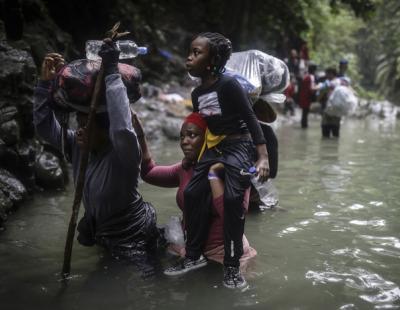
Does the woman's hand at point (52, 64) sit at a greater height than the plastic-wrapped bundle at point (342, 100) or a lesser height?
greater

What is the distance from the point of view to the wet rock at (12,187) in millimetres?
4531

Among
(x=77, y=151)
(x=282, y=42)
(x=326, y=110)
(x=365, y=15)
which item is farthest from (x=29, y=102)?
(x=282, y=42)

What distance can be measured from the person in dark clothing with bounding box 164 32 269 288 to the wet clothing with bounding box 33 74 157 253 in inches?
13.5

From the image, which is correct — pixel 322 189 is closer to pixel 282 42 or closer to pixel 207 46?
pixel 207 46

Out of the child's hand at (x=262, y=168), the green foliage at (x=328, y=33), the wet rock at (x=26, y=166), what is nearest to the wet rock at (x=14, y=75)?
the wet rock at (x=26, y=166)

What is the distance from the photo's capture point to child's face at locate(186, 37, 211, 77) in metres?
3.24

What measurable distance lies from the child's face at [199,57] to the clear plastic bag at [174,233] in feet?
3.84

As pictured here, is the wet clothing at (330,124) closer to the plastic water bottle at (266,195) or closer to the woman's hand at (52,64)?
the plastic water bottle at (266,195)

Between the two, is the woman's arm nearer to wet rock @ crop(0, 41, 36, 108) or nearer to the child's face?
the child's face

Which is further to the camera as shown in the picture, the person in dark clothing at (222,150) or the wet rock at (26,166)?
the wet rock at (26,166)

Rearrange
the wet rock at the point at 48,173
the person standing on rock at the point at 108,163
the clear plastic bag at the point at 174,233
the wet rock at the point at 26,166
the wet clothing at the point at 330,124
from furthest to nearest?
the wet clothing at the point at 330,124, the wet rock at the point at 48,173, the wet rock at the point at 26,166, the clear plastic bag at the point at 174,233, the person standing on rock at the point at 108,163

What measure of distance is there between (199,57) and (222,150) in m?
0.63

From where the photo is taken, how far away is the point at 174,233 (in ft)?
12.1

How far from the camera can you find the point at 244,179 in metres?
3.19
